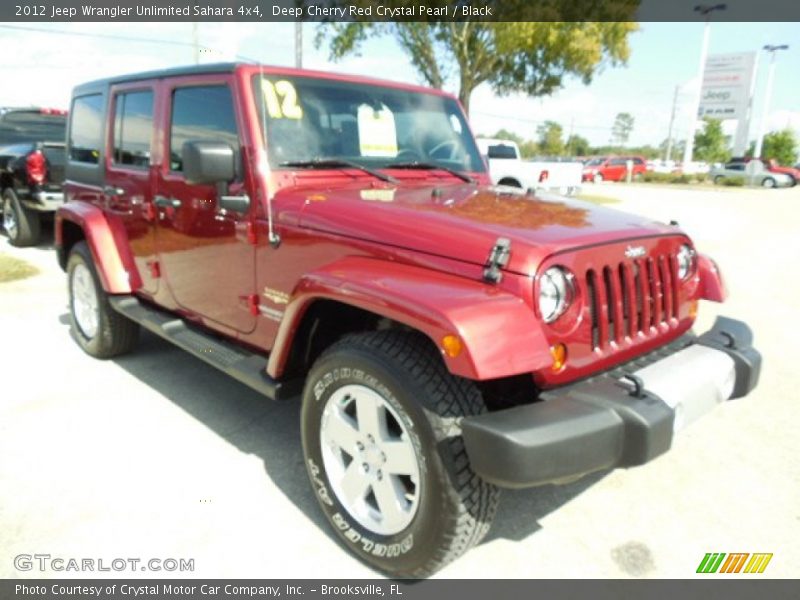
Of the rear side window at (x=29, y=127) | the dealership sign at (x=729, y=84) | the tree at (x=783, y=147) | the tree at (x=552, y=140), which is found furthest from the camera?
the tree at (x=552, y=140)

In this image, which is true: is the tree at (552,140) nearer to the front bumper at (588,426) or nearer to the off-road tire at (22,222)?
the off-road tire at (22,222)

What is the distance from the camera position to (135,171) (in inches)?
153

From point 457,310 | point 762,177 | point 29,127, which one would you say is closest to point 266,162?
point 457,310

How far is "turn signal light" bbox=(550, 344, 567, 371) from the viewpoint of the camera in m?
2.17

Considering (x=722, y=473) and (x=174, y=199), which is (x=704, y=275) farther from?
(x=174, y=199)

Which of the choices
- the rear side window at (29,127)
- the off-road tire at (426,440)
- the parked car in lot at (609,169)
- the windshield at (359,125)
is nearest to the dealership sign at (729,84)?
the parked car in lot at (609,169)

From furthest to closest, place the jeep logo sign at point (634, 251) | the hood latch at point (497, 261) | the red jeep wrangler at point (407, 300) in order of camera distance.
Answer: the jeep logo sign at point (634, 251) < the hood latch at point (497, 261) < the red jeep wrangler at point (407, 300)

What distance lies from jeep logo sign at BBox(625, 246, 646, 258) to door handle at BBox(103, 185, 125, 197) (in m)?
3.20

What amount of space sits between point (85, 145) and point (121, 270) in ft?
3.99

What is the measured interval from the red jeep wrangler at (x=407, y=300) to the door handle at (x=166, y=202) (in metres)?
0.02

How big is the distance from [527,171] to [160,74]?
42.0ft

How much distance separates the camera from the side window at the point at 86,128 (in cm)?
440

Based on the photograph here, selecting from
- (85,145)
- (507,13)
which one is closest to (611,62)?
(507,13)

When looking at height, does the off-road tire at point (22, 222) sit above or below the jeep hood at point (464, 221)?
below
